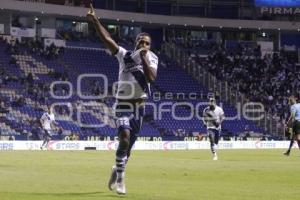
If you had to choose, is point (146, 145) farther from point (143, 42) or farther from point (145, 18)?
point (143, 42)

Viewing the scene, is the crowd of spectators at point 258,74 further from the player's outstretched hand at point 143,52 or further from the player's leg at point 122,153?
the player's outstretched hand at point 143,52

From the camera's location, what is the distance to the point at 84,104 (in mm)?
55906

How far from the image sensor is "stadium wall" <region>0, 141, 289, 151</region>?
42562 millimetres

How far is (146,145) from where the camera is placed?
4750 centimetres

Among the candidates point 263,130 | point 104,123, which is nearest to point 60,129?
point 104,123

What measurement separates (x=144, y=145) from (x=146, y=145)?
132 mm

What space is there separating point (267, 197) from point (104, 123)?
4360cm

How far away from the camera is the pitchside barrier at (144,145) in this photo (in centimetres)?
4256

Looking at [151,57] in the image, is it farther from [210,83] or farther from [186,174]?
[210,83]

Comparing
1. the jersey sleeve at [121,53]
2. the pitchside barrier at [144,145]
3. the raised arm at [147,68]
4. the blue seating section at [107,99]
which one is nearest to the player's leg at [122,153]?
the raised arm at [147,68]

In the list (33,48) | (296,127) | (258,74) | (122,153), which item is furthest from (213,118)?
(258,74)

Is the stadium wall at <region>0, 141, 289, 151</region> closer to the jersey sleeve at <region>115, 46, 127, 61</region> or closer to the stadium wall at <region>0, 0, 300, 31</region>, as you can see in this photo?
the stadium wall at <region>0, 0, 300, 31</region>

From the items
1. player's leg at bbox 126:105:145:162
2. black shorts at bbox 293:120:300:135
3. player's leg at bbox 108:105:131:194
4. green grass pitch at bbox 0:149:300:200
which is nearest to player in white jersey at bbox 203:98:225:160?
black shorts at bbox 293:120:300:135

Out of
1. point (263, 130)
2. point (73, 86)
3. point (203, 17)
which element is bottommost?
point (263, 130)
